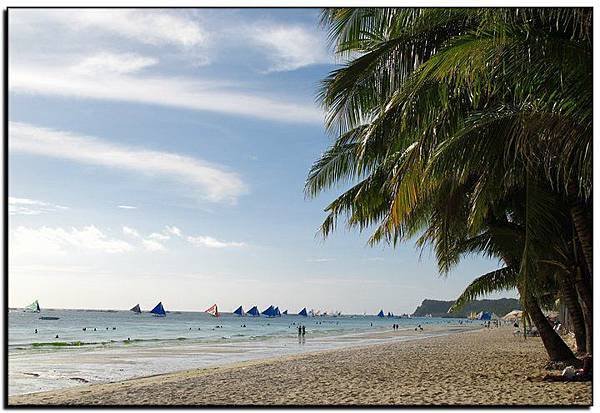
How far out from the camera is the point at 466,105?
18.6 ft

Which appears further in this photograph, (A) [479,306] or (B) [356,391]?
(A) [479,306]

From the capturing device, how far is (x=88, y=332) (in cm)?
2712

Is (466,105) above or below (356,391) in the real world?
above

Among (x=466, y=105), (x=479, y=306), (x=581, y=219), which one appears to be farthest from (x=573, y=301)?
(x=479, y=306)

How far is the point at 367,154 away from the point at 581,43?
2274 millimetres

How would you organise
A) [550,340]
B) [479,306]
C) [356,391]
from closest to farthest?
[356,391] < [550,340] < [479,306]

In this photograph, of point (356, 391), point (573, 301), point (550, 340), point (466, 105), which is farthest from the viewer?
point (550, 340)

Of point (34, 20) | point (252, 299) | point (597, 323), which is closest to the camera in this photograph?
point (597, 323)

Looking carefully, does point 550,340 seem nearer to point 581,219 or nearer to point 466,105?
point 581,219

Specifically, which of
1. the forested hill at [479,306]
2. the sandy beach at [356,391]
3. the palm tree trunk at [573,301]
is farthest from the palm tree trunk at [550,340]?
the forested hill at [479,306]

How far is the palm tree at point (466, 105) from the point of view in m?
4.29

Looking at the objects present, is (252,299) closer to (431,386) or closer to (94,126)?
(431,386)
